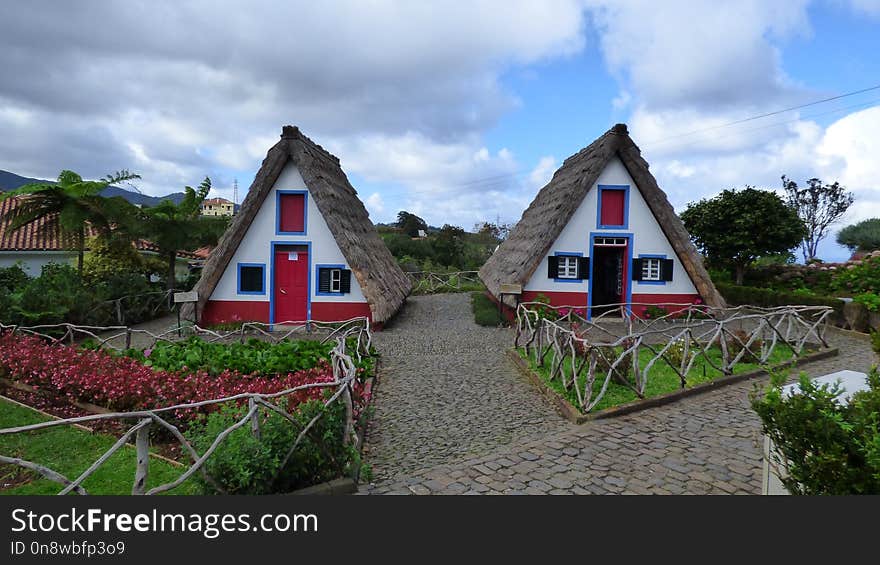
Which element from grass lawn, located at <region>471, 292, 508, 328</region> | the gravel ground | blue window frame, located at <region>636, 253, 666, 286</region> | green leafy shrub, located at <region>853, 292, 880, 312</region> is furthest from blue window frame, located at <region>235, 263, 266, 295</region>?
green leafy shrub, located at <region>853, 292, 880, 312</region>

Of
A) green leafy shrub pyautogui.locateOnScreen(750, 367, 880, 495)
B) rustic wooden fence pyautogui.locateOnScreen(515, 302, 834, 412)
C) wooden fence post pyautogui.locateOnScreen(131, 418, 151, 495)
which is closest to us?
green leafy shrub pyautogui.locateOnScreen(750, 367, 880, 495)

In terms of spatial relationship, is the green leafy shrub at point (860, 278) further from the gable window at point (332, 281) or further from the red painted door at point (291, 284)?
the red painted door at point (291, 284)

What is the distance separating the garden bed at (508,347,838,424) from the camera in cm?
676

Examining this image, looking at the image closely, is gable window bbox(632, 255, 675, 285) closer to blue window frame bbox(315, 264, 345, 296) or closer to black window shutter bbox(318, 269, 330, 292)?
blue window frame bbox(315, 264, 345, 296)

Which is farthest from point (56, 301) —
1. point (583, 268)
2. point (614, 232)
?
point (614, 232)

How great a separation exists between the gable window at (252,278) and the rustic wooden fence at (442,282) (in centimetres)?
1072

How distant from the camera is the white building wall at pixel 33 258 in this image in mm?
19812

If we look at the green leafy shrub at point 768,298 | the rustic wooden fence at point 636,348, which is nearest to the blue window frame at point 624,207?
the rustic wooden fence at point 636,348

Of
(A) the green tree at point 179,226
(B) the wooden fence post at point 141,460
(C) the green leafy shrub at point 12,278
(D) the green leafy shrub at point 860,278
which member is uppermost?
(A) the green tree at point 179,226

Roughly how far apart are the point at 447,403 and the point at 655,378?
3.63m

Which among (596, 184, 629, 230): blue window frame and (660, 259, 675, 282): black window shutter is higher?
(596, 184, 629, 230): blue window frame

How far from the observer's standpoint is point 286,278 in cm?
1438

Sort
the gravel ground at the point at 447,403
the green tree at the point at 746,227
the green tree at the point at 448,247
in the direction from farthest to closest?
1. the green tree at the point at 448,247
2. the green tree at the point at 746,227
3. the gravel ground at the point at 447,403

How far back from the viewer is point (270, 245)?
14.2m
